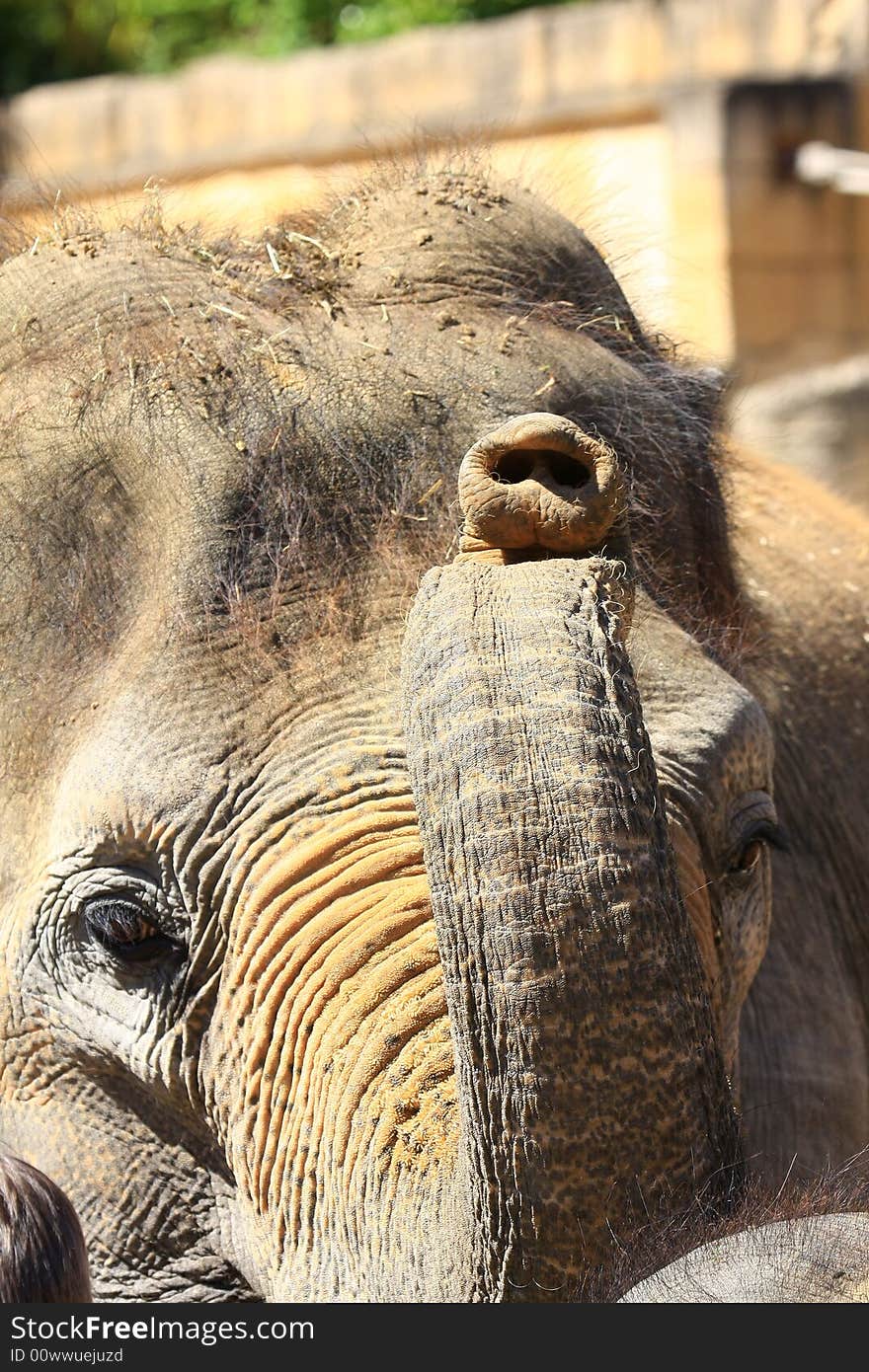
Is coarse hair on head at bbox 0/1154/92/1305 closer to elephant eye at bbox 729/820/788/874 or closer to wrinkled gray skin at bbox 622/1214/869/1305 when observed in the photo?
wrinkled gray skin at bbox 622/1214/869/1305

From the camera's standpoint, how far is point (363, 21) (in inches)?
597

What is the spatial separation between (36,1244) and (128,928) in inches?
18.2

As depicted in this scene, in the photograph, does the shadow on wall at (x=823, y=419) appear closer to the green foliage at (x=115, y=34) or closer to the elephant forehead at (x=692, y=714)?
the elephant forehead at (x=692, y=714)

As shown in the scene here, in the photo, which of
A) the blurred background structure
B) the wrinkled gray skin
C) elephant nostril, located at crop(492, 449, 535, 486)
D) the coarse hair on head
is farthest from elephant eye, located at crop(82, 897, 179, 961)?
the blurred background structure

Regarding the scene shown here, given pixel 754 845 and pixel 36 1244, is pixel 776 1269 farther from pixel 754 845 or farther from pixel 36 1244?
pixel 754 845

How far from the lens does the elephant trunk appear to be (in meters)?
1.78

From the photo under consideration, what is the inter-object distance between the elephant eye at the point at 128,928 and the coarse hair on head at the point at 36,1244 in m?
0.35

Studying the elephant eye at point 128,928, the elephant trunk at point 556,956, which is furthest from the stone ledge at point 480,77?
the elephant trunk at point 556,956

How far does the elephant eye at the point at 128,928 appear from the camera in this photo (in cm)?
224

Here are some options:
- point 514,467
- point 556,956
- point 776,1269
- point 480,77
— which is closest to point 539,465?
point 514,467

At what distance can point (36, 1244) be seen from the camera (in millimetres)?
1852

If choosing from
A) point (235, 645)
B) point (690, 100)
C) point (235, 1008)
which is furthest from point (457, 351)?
point (690, 100)

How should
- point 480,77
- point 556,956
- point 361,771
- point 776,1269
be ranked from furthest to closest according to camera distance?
point 480,77 < point 361,771 < point 556,956 < point 776,1269

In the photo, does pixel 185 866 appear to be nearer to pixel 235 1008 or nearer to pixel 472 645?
pixel 235 1008
